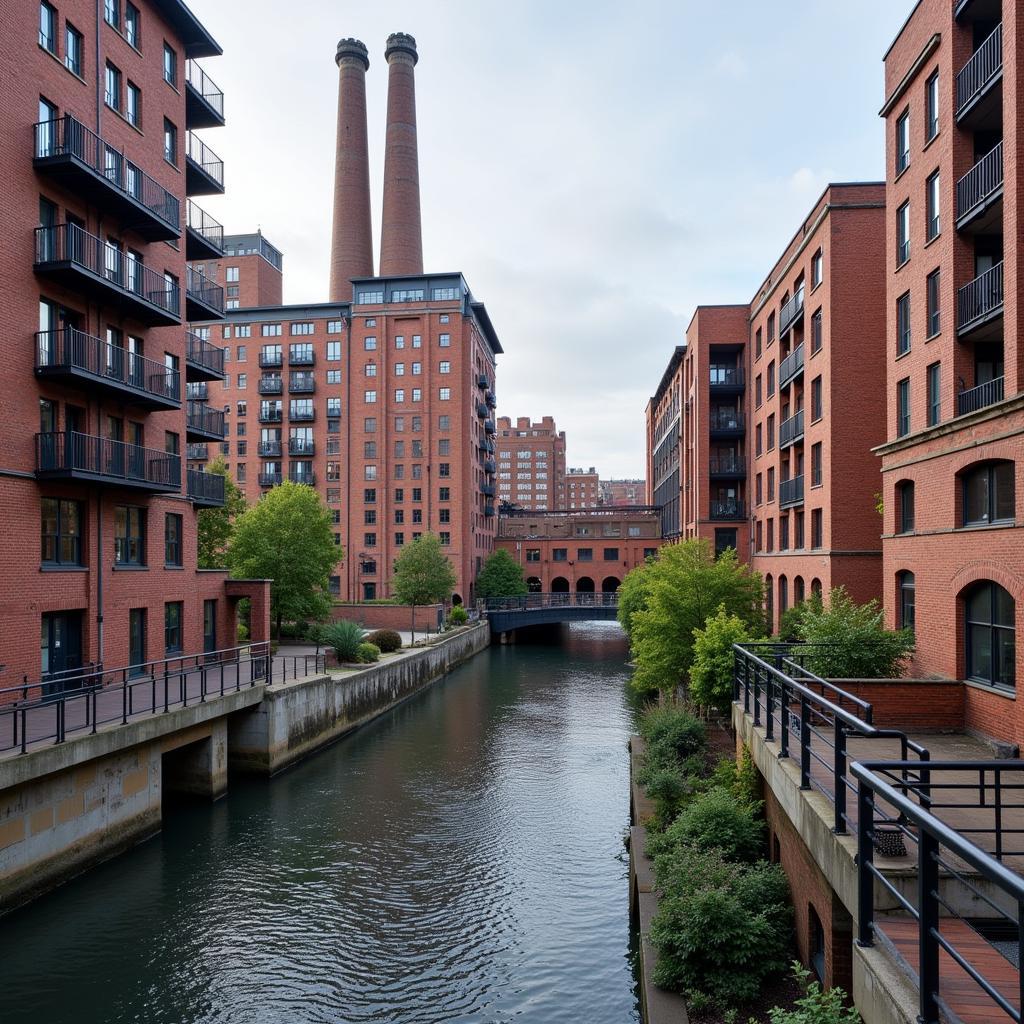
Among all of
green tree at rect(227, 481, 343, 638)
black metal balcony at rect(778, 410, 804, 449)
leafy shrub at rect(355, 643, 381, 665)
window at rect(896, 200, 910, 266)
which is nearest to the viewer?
window at rect(896, 200, 910, 266)

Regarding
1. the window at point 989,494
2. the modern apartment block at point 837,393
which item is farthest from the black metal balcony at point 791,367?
the window at point 989,494

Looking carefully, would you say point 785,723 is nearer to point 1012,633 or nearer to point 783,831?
point 783,831

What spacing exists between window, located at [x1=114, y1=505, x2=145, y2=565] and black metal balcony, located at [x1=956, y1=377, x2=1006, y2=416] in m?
22.2

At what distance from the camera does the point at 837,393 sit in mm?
28031

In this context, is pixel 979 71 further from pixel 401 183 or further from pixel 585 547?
pixel 585 547

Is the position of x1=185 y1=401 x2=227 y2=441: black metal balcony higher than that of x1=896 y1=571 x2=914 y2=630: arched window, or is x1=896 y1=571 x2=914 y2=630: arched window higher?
x1=185 y1=401 x2=227 y2=441: black metal balcony

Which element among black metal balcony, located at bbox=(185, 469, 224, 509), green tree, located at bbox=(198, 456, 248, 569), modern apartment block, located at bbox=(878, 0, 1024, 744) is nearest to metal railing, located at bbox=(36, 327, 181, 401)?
black metal balcony, located at bbox=(185, 469, 224, 509)

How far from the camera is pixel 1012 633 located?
13.4 m

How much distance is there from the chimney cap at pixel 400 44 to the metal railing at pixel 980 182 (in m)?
79.3

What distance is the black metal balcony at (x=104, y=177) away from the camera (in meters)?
19.5

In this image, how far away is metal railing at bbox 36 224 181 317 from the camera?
19672mm

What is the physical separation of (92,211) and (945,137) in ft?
71.3

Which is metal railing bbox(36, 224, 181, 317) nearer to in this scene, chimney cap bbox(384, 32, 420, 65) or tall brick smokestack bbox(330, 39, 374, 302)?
tall brick smokestack bbox(330, 39, 374, 302)

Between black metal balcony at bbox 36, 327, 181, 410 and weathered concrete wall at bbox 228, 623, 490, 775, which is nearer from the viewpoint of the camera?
black metal balcony at bbox 36, 327, 181, 410
